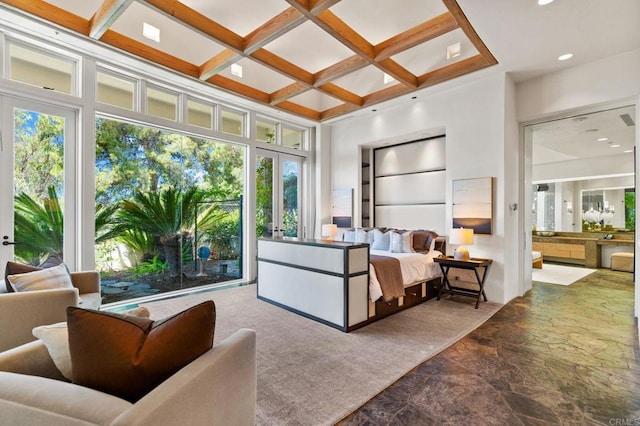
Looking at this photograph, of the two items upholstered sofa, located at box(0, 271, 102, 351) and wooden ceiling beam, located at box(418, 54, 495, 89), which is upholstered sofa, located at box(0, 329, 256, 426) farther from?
wooden ceiling beam, located at box(418, 54, 495, 89)

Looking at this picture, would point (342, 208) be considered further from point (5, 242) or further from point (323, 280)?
point (5, 242)

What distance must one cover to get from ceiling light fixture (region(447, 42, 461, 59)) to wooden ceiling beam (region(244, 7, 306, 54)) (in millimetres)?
2158

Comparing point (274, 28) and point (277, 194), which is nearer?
point (274, 28)

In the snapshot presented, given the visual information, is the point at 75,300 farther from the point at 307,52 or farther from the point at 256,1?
the point at 307,52

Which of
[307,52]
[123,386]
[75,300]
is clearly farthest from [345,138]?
[123,386]

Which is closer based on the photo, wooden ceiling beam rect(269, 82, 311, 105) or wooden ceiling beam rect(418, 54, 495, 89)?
wooden ceiling beam rect(418, 54, 495, 89)

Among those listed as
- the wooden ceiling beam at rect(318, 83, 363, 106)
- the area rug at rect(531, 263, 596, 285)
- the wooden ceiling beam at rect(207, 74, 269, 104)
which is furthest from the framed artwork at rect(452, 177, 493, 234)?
the wooden ceiling beam at rect(207, 74, 269, 104)

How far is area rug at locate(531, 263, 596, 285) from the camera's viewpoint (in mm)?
5959

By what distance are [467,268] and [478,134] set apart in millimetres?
2042

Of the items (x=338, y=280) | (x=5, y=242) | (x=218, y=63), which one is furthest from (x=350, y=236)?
(x=5, y=242)

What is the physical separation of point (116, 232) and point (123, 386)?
156 inches

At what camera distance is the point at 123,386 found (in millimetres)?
1084

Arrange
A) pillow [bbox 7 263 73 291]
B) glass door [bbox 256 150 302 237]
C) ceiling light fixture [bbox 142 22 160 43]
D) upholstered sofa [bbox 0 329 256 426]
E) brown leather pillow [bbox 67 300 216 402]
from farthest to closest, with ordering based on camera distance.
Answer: glass door [bbox 256 150 302 237] → ceiling light fixture [bbox 142 22 160 43] → pillow [bbox 7 263 73 291] → brown leather pillow [bbox 67 300 216 402] → upholstered sofa [bbox 0 329 256 426]

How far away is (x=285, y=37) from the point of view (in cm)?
414
